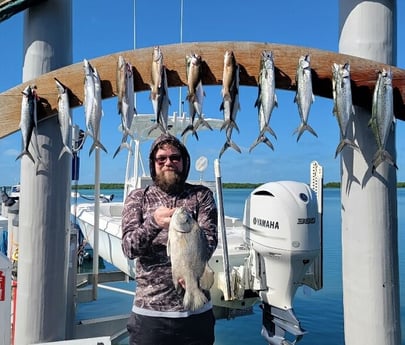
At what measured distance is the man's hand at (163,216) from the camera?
1.96 meters

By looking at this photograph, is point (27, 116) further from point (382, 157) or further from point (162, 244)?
point (382, 157)

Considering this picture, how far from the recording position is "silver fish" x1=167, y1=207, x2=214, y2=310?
1.88m

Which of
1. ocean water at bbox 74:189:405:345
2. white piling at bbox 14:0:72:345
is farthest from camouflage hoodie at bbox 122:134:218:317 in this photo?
ocean water at bbox 74:189:405:345

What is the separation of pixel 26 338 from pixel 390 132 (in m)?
2.54

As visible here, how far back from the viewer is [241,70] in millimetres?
2461

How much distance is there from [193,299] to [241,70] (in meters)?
1.31

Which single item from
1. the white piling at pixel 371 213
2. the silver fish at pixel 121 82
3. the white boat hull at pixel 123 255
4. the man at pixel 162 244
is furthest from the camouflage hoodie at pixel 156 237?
the white boat hull at pixel 123 255

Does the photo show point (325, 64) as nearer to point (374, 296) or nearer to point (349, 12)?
point (349, 12)

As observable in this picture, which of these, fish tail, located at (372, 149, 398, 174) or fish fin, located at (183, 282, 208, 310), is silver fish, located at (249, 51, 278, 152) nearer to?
fish tail, located at (372, 149, 398, 174)

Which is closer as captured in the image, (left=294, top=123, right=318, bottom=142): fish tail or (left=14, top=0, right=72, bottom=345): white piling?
(left=294, top=123, right=318, bottom=142): fish tail

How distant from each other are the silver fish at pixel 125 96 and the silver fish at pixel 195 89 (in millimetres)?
337

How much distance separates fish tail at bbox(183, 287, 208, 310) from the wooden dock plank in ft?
3.95

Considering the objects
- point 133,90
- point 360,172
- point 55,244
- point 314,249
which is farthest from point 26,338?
point 360,172

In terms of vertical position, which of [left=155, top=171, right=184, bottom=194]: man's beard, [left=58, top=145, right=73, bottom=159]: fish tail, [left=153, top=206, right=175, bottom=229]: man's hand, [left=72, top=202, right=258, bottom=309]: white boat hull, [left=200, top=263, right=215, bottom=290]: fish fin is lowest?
[left=72, top=202, right=258, bottom=309]: white boat hull
